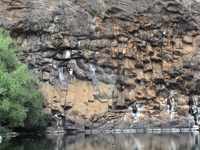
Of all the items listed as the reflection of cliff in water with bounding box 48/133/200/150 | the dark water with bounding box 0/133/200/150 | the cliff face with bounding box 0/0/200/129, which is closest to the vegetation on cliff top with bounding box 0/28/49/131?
the dark water with bounding box 0/133/200/150

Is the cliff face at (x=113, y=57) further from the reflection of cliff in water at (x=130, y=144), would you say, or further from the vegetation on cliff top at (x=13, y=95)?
the reflection of cliff in water at (x=130, y=144)

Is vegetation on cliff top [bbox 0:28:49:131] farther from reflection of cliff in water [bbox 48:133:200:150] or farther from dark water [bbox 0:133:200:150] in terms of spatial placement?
reflection of cliff in water [bbox 48:133:200:150]

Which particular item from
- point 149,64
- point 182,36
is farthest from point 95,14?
point 182,36

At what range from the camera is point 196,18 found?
47469 mm

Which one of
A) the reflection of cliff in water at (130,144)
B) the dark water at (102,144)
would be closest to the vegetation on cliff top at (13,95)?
the dark water at (102,144)

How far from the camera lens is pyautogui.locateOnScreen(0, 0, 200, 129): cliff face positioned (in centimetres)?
4169

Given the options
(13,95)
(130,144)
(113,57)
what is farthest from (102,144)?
(113,57)

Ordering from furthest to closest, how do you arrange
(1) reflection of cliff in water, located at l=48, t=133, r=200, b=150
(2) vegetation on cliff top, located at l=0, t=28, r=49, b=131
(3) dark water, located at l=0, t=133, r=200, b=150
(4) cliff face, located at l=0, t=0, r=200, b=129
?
(4) cliff face, located at l=0, t=0, r=200, b=129, (2) vegetation on cliff top, located at l=0, t=28, r=49, b=131, (1) reflection of cliff in water, located at l=48, t=133, r=200, b=150, (3) dark water, located at l=0, t=133, r=200, b=150

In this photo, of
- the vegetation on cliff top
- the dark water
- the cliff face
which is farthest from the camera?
the cliff face

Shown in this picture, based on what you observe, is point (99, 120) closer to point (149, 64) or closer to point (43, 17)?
point (149, 64)

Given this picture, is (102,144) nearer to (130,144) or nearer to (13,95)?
(130,144)

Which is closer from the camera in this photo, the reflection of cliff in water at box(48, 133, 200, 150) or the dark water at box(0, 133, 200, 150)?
the dark water at box(0, 133, 200, 150)

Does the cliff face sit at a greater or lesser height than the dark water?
greater

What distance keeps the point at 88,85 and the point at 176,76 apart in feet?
44.4
